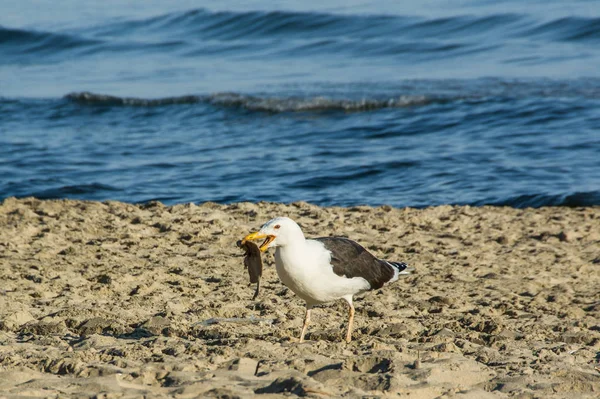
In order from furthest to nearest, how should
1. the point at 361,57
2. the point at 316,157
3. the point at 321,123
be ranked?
the point at 361,57
the point at 321,123
the point at 316,157

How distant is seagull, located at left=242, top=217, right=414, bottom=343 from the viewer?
585 centimetres

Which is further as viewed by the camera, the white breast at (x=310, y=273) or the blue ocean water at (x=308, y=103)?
the blue ocean water at (x=308, y=103)

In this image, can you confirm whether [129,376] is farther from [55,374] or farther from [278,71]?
[278,71]

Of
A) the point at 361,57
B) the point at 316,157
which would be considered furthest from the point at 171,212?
the point at 361,57

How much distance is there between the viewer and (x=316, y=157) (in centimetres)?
1524

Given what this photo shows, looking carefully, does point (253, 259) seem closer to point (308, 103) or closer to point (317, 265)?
point (317, 265)

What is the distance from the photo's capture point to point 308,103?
20.1 m

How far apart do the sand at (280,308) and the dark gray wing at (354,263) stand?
1.19 feet

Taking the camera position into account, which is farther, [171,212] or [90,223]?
[171,212]

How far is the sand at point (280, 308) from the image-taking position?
4.95 m

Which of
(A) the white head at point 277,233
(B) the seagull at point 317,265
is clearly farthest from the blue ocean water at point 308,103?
(A) the white head at point 277,233

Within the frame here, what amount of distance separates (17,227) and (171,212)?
179cm

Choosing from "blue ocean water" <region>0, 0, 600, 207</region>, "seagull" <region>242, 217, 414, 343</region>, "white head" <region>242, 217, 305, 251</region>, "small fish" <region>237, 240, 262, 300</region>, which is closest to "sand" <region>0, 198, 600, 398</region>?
"seagull" <region>242, 217, 414, 343</region>

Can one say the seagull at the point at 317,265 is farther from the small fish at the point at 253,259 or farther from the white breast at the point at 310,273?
the small fish at the point at 253,259
